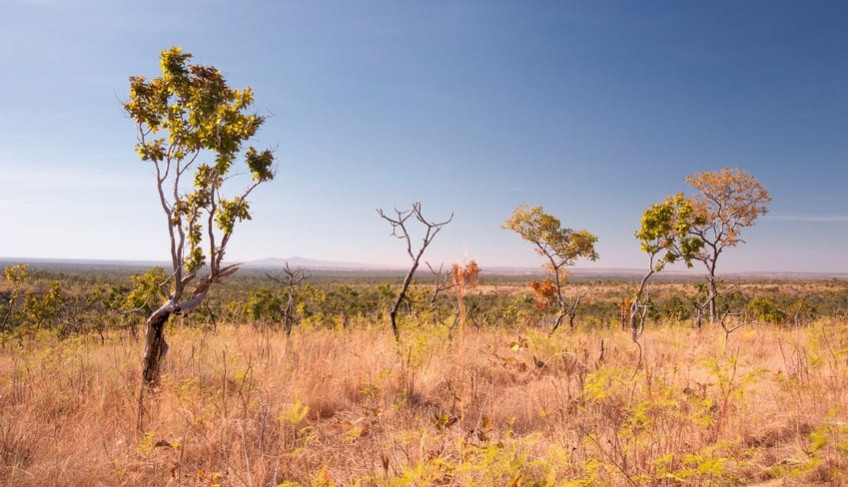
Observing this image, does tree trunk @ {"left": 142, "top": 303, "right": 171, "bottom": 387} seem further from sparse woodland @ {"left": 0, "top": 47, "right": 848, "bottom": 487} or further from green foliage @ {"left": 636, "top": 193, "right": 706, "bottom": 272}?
green foliage @ {"left": 636, "top": 193, "right": 706, "bottom": 272}

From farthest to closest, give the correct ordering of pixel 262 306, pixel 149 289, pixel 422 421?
1. pixel 262 306
2. pixel 149 289
3. pixel 422 421

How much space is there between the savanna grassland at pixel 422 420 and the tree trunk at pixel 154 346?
1.09 ft

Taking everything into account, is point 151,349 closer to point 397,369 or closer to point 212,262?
point 212,262

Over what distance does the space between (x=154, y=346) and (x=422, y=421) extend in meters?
4.04

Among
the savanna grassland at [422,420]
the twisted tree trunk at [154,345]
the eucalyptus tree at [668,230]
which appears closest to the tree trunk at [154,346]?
the twisted tree trunk at [154,345]

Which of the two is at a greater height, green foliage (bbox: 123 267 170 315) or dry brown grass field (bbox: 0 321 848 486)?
green foliage (bbox: 123 267 170 315)

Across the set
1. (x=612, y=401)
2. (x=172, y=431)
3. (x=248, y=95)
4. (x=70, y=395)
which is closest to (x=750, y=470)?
(x=612, y=401)

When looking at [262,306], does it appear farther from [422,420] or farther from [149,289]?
[422,420]

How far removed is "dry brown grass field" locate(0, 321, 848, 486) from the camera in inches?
108

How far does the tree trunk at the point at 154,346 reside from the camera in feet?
18.5

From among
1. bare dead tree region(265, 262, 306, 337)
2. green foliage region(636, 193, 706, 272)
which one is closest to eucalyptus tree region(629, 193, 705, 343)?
green foliage region(636, 193, 706, 272)

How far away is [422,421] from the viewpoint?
388 cm

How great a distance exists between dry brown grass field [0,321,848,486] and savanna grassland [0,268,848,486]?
2 cm

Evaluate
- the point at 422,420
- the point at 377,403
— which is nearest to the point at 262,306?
the point at 377,403
